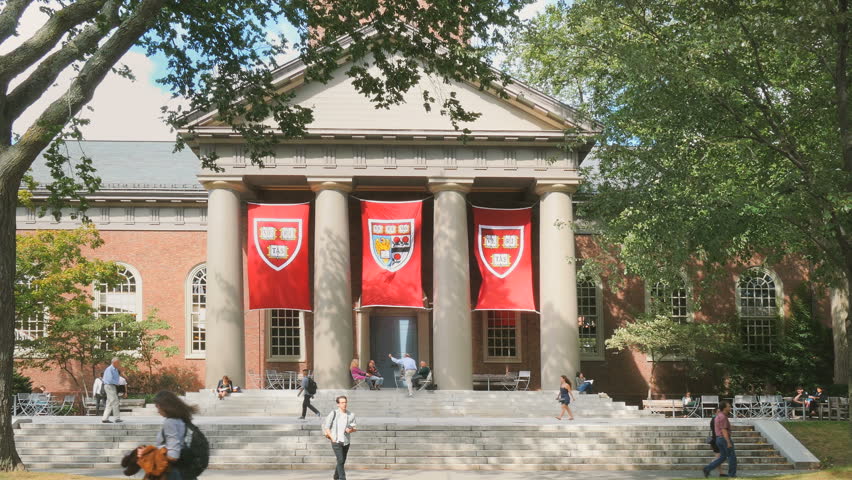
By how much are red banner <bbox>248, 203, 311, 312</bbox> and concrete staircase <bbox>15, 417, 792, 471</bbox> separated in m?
7.96

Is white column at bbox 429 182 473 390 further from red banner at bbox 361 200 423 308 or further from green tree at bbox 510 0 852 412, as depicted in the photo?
green tree at bbox 510 0 852 412

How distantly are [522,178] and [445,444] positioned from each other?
12.7 m

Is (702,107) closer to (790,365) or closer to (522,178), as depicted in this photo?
(522,178)

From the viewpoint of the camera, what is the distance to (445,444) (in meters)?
23.5

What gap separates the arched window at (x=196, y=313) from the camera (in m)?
38.7

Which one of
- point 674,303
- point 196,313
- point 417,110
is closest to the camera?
point 417,110

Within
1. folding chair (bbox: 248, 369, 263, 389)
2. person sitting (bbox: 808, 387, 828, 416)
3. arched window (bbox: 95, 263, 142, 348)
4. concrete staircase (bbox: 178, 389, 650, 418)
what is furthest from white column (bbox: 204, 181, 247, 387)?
person sitting (bbox: 808, 387, 828, 416)

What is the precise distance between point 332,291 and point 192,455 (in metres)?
22.1

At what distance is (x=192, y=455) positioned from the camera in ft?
32.9

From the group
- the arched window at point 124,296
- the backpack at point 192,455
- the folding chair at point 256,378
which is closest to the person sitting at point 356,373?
the folding chair at point 256,378

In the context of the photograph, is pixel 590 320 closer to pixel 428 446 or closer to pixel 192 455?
pixel 428 446

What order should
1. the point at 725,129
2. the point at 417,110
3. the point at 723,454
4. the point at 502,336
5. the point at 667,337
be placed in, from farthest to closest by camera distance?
the point at 502,336
the point at 667,337
the point at 417,110
the point at 723,454
the point at 725,129

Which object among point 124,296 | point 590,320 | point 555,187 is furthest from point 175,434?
point 590,320

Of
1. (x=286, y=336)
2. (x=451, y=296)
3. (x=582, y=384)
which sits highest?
(x=451, y=296)
